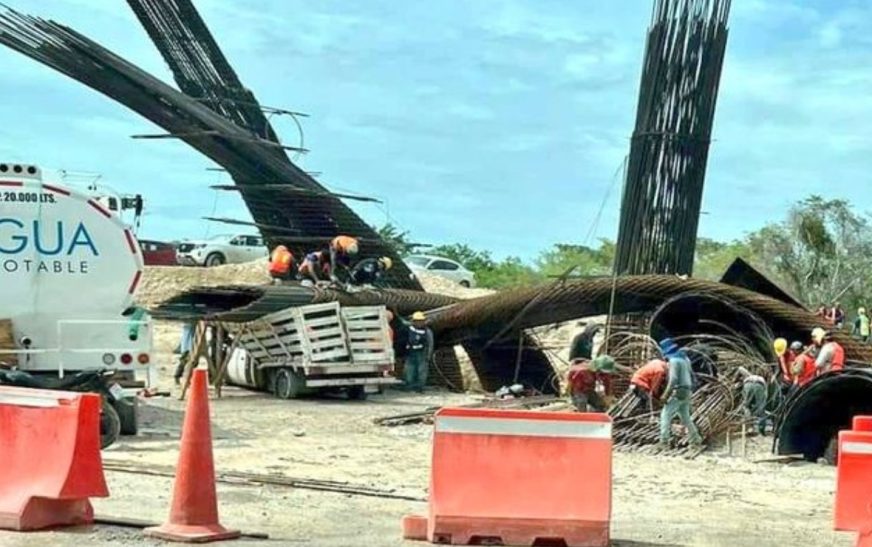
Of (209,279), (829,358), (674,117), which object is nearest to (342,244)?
(674,117)

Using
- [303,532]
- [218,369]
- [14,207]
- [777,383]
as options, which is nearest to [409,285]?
[218,369]

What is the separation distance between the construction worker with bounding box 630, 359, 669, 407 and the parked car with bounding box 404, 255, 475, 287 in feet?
95.5

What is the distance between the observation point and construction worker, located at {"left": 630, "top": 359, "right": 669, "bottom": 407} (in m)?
19.0

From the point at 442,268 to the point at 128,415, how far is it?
33.5m

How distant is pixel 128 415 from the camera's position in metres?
16.8

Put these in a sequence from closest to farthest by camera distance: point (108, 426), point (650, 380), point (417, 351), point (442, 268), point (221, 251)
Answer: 1. point (108, 426)
2. point (650, 380)
3. point (417, 351)
4. point (221, 251)
5. point (442, 268)

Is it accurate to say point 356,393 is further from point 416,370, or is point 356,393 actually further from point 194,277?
point 194,277

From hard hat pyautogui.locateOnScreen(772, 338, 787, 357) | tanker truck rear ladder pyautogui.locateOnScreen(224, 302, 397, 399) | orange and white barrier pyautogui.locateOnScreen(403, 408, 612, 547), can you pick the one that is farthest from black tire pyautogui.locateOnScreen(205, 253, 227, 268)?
orange and white barrier pyautogui.locateOnScreen(403, 408, 612, 547)

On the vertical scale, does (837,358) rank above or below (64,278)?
below

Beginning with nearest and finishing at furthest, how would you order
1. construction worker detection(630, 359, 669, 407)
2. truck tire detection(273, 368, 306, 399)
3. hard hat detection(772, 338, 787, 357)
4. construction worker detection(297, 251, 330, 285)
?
1. construction worker detection(630, 359, 669, 407)
2. hard hat detection(772, 338, 787, 357)
3. truck tire detection(273, 368, 306, 399)
4. construction worker detection(297, 251, 330, 285)

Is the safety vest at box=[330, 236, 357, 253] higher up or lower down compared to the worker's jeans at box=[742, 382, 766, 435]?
higher up

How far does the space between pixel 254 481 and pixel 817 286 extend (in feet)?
135

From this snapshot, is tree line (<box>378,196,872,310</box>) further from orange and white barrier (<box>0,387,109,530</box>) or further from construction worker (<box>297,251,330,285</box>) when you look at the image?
orange and white barrier (<box>0,387,109,530</box>)

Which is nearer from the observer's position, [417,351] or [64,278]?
[64,278]
